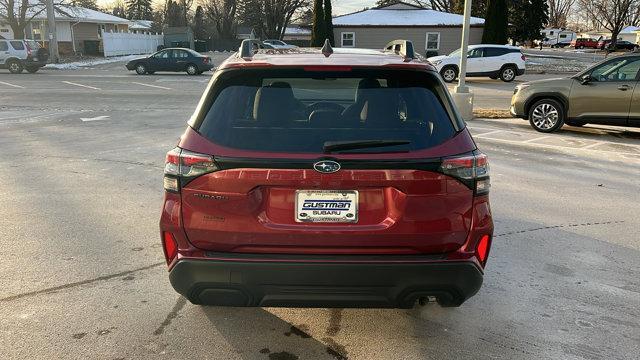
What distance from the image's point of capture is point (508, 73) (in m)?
25.0

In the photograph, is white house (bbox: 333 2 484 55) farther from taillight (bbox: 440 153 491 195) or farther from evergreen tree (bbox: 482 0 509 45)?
taillight (bbox: 440 153 491 195)

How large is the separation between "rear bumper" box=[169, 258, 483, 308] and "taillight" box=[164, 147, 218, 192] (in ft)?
1.42

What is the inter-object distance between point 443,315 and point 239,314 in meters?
1.39

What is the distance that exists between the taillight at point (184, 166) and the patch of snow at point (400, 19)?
123 feet

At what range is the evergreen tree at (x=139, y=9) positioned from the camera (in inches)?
A: 4154

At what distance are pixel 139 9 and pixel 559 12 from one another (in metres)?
86.3

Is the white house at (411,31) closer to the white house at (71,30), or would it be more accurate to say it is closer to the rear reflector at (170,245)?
the white house at (71,30)

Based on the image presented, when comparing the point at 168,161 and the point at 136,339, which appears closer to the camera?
the point at 168,161

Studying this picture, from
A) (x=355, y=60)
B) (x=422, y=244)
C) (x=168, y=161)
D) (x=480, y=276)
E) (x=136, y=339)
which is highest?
(x=355, y=60)

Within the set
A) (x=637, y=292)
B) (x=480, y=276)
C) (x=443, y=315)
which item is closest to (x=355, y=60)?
(x=480, y=276)

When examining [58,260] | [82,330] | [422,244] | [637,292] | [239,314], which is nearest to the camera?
[422,244]

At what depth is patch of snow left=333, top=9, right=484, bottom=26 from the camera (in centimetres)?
3809

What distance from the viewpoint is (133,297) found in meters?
3.71

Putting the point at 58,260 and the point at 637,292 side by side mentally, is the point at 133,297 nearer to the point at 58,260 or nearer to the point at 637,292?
the point at 58,260
